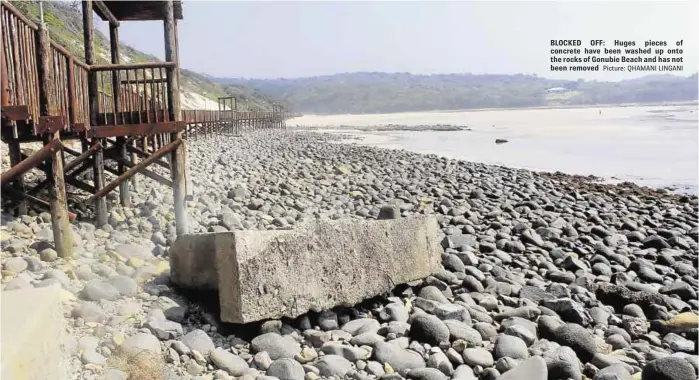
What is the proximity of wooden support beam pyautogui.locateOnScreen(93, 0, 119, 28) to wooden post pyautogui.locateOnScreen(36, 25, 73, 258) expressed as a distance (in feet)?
11.9

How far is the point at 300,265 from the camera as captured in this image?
4422mm

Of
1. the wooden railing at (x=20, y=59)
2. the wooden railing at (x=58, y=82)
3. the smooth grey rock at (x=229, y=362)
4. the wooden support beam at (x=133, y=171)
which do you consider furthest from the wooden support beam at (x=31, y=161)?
the smooth grey rock at (x=229, y=362)

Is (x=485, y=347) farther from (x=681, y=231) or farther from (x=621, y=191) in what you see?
(x=621, y=191)

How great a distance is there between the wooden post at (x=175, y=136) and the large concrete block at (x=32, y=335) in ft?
13.5

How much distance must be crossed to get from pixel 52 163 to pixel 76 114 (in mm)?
1175

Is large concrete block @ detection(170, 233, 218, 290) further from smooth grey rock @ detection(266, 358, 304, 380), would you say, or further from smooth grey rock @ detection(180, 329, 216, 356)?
smooth grey rock @ detection(266, 358, 304, 380)

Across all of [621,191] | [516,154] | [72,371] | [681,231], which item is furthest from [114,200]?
[516,154]

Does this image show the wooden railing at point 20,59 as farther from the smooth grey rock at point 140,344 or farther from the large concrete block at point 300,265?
the smooth grey rock at point 140,344

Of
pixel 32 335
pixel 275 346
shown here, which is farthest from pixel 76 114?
pixel 32 335

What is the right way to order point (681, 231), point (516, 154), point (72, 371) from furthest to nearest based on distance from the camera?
point (516, 154)
point (681, 231)
point (72, 371)

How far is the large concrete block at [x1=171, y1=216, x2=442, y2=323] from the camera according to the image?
404 cm

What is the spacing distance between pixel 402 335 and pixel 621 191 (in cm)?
1368

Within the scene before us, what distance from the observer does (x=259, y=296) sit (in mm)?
4102

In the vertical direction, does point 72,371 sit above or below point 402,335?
above
